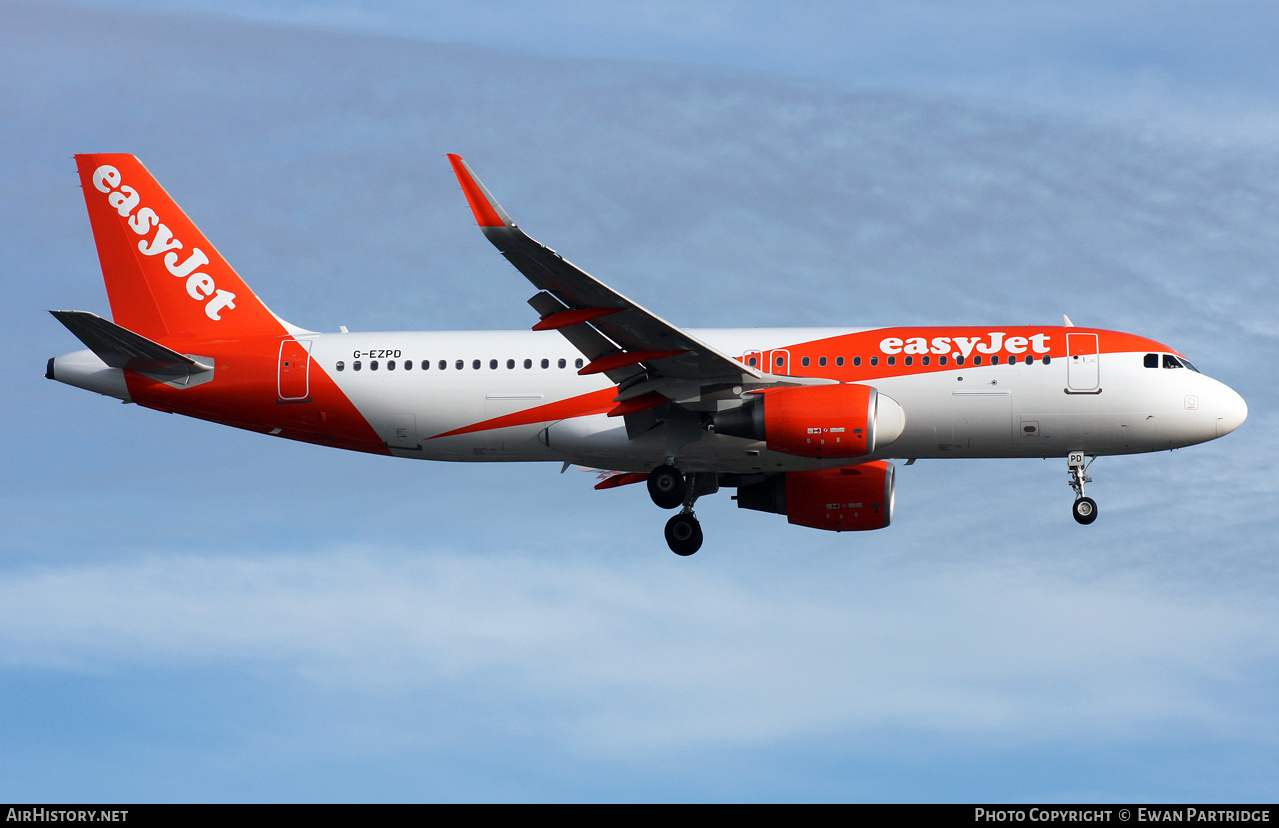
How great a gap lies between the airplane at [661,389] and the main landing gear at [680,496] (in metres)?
0.06

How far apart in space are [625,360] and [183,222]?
1496cm

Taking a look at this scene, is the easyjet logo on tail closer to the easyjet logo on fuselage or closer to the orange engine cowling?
the orange engine cowling

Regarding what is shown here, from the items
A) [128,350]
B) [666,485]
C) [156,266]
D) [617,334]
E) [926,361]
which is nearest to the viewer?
[617,334]

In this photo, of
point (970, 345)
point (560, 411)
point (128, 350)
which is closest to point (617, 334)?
point (560, 411)

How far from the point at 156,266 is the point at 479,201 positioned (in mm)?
16351

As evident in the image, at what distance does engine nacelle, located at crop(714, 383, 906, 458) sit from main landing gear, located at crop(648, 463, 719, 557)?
277 cm

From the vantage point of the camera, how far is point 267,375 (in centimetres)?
3709

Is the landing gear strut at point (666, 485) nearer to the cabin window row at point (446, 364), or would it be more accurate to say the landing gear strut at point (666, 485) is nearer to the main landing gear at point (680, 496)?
the main landing gear at point (680, 496)

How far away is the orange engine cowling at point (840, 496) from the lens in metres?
37.8

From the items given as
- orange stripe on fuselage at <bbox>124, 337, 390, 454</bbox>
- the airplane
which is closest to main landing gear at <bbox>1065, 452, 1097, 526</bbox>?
the airplane

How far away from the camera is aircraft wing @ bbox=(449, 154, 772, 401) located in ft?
94.6

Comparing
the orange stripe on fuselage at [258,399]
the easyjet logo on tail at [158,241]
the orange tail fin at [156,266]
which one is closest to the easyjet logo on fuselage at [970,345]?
the orange stripe on fuselage at [258,399]

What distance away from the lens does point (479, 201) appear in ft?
87.4

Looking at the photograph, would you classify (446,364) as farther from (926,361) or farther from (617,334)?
(926,361)
